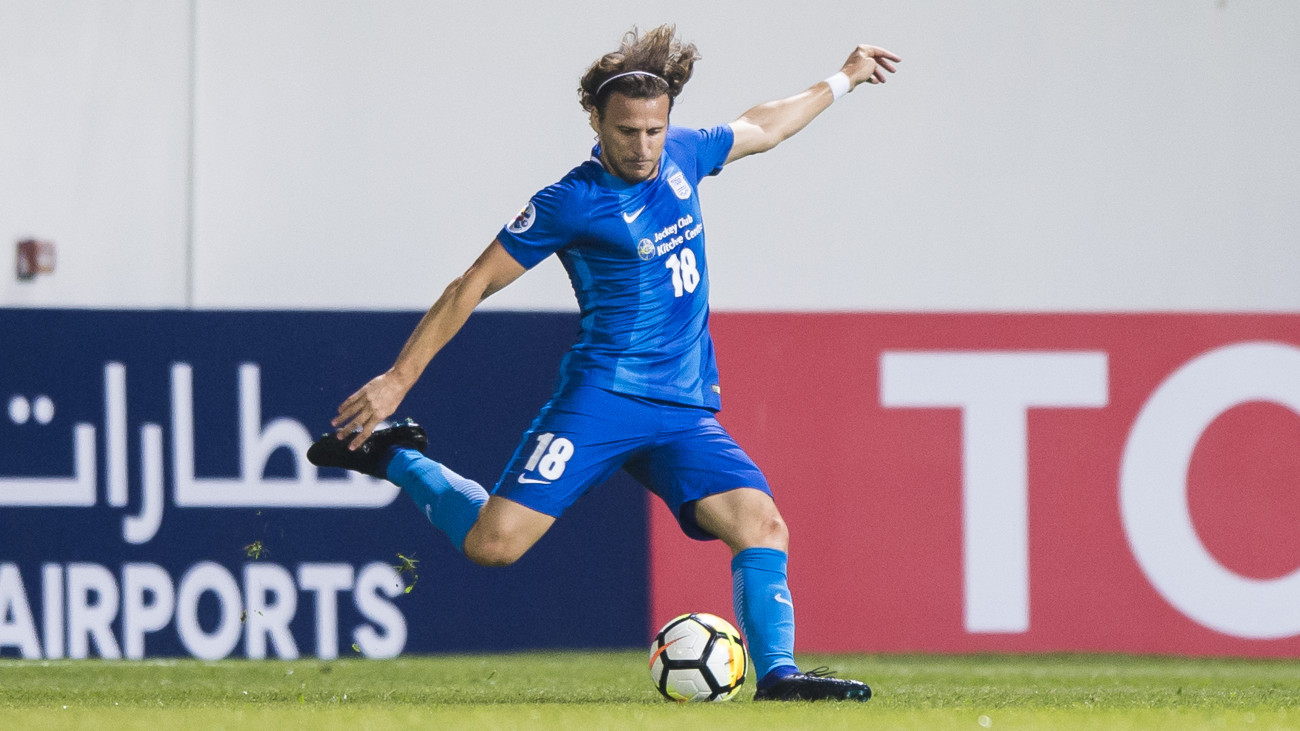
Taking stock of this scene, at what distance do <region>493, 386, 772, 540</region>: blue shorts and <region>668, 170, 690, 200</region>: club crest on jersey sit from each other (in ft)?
1.79

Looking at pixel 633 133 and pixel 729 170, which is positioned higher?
pixel 729 170

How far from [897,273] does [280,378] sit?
3987 millimetres

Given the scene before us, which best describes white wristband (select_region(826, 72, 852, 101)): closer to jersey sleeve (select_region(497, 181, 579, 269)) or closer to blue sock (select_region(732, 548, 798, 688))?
jersey sleeve (select_region(497, 181, 579, 269))

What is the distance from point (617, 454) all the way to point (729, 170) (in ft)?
16.7

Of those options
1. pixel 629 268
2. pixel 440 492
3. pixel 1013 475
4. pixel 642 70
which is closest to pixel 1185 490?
pixel 1013 475

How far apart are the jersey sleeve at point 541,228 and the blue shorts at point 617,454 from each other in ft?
1.28

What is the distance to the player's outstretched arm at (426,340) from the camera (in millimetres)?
4395

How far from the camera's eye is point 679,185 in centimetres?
470

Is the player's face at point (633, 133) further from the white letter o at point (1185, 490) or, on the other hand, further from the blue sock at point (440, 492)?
the white letter o at point (1185, 490)

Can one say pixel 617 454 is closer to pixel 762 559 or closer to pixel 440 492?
pixel 762 559

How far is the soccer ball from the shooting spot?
15.0 ft

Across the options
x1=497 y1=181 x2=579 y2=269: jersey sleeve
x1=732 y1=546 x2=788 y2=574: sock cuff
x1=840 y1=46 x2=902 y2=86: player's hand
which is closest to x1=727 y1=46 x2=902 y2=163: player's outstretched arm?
x1=840 y1=46 x2=902 y2=86: player's hand

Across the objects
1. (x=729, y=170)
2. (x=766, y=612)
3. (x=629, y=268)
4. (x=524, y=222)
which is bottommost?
(x=766, y=612)

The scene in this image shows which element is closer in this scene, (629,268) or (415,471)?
(629,268)
